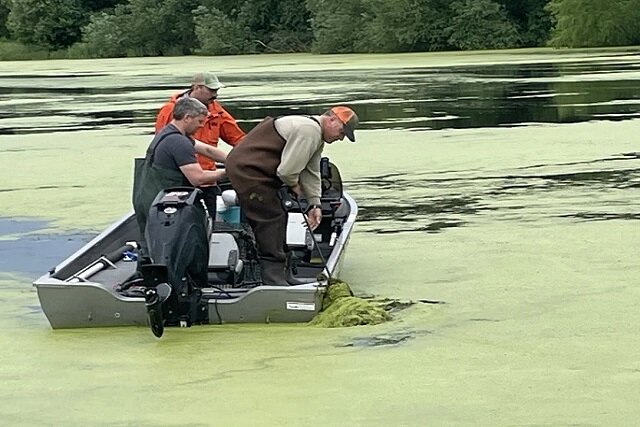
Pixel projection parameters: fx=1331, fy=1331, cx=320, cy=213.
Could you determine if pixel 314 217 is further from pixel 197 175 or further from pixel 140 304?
pixel 140 304

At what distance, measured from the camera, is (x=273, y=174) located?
22.1ft

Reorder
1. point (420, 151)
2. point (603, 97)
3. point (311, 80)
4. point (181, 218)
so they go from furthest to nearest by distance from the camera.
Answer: point (311, 80) < point (603, 97) < point (420, 151) < point (181, 218)

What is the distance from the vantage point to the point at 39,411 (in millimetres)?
5207

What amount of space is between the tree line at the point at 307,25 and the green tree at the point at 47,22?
0.05 meters

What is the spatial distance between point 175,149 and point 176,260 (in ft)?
2.95

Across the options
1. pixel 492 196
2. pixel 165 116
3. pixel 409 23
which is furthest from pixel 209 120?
pixel 409 23

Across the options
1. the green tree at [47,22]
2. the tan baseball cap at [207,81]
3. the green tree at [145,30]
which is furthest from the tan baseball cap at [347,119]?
the green tree at [47,22]

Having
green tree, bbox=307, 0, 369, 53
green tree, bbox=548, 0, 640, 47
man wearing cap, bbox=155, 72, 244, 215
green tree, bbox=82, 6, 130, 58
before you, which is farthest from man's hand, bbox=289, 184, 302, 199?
green tree, bbox=82, 6, 130, 58

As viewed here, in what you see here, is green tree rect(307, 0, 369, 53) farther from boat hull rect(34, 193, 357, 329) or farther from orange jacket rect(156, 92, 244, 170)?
boat hull rect(34, 193, 357, 329)

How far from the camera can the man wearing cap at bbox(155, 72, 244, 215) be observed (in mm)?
7698

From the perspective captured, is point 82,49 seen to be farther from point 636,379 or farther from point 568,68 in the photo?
point 636,379

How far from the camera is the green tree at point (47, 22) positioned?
62875 millimetres

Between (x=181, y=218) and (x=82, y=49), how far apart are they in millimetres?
56329

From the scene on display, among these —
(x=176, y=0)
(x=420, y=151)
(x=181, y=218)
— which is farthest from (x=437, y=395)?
(x=176, y=0)
